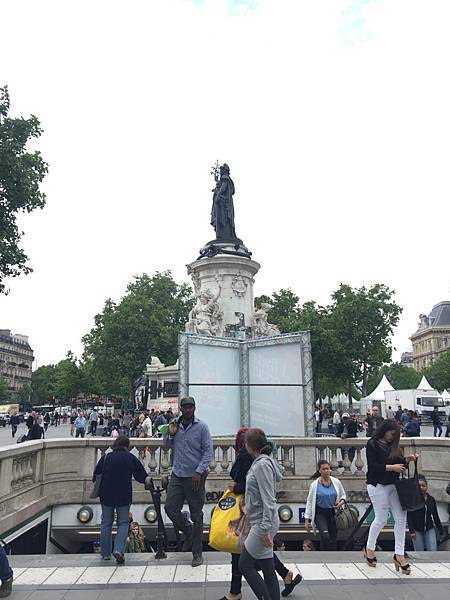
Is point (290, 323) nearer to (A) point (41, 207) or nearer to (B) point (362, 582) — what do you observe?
(A) point (41, 207)

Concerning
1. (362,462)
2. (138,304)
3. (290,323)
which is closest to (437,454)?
(362,462)

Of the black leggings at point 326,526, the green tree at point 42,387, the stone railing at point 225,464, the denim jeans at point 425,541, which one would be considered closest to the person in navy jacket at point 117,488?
the black leggings at point 326,526

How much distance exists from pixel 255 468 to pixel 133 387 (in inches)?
1833

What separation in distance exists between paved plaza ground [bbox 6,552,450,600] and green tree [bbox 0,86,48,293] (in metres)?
11.8

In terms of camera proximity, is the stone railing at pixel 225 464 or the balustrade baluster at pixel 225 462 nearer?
the stone railing at pixel 225 464

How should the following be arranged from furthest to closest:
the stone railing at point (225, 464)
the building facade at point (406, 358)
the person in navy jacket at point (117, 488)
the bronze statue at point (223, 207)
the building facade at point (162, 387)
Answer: the building facade at point (406, 358), the building facade at point (162, 387), the bronze statue at point (223, 207), the stone railing at point (225, 464), the person in navy jacket at point (117, 488)

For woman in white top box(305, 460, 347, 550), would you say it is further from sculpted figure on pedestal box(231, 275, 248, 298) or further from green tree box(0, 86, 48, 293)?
sculpted figure on pedestal box(231, 275, 248, 298)

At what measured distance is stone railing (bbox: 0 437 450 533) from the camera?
9539 millimetres

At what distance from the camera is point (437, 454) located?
1005cm

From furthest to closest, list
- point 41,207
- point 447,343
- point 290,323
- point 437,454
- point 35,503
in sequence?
point 447,343 < point 290,323 < point 41,207 < point 437,454 < point 35,503

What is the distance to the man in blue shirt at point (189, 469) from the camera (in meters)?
6.10

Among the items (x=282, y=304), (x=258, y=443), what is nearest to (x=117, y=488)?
(x=258, y=443)

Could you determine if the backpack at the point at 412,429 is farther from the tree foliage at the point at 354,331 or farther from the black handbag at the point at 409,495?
the tree foliage at the point at 354,331

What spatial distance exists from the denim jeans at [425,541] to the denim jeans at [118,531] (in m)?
4.31
